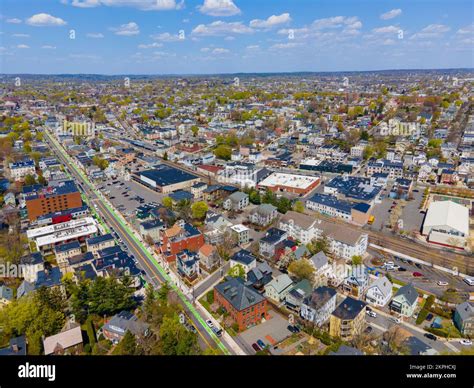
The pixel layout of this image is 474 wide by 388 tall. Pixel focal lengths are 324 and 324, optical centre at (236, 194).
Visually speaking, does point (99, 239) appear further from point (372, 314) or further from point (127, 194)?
point (372, 314)

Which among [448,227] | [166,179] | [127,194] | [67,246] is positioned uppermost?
[166,179]

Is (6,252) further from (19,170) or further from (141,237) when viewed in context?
(19,170)

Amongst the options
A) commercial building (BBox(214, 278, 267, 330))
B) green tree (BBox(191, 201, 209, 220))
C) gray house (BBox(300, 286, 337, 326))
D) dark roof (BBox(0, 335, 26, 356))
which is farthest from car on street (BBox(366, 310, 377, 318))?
dark roof (BBox(0, 335, 26, 356))

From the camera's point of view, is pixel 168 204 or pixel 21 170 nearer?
pixel 168 204

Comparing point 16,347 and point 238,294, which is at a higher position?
point 238,294

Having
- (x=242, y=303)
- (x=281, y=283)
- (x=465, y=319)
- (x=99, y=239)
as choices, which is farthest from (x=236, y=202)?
(x=465, y=319)
